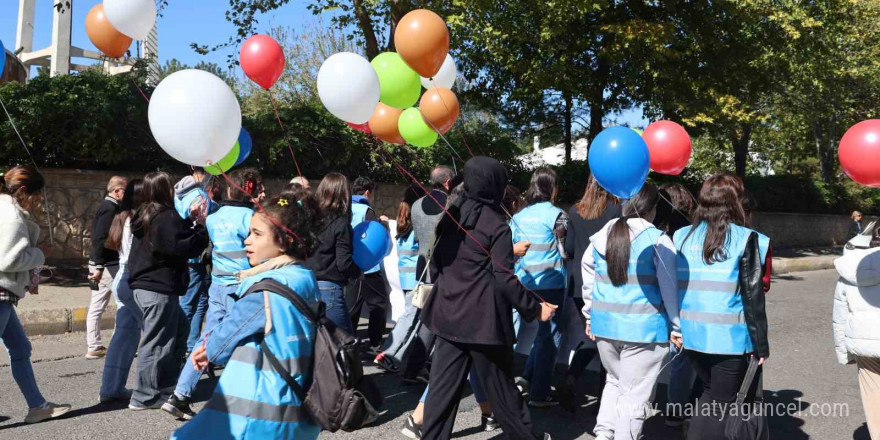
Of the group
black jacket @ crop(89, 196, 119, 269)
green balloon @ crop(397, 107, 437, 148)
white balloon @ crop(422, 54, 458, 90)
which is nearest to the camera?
green balloon @ crop(397, 107, 437, 148)

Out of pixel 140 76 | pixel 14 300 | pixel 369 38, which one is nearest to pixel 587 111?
pixel 369 38

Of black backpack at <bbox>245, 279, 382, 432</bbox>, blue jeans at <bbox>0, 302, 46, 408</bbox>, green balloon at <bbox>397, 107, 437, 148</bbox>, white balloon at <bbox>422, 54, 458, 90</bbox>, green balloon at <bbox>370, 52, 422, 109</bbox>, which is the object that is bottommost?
blue jeans at <bbox>0, 302, 46, 408</bbox>

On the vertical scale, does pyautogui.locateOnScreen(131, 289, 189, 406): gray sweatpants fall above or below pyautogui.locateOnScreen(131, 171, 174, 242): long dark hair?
below

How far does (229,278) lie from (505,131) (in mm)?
12242

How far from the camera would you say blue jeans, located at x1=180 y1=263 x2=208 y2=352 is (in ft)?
19.6

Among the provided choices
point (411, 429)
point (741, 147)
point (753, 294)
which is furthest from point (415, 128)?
point (741, 147)

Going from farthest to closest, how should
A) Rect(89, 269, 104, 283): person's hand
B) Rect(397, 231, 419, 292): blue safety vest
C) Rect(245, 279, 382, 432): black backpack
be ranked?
1. Rect(397, 231, 419, 292): blue safety vest
2. Rect(89, 269, 104, 283): person's hand
3. Rect(245, 279, 382, 432): black backpack

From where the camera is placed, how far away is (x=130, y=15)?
194 inches

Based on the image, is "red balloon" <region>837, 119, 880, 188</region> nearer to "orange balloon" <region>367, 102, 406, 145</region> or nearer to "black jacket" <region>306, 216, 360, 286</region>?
"black jacket" <region>306, 216, 360, 286</region>

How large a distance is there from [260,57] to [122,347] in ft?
7.86

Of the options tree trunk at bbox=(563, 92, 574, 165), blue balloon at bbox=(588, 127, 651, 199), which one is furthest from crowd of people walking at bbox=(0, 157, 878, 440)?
tree trunk at bbox=(563, 92, 574, 165)

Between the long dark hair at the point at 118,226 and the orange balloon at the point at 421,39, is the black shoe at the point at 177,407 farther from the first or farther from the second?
the orange balloon at the point at 421,39

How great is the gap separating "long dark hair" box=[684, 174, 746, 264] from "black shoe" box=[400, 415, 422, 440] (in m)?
2.10

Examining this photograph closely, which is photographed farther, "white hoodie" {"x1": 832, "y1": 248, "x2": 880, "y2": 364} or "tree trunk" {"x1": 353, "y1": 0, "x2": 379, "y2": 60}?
"tree trunk" {"x1": 353, "y1": 0, "x2": 379, "y2": 60}
